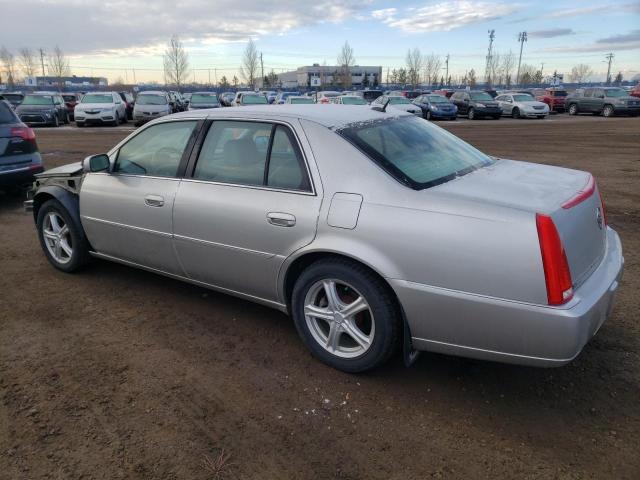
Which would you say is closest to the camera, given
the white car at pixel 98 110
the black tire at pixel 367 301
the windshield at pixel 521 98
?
the black tire at pixel 367 301

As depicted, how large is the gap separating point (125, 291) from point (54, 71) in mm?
96291

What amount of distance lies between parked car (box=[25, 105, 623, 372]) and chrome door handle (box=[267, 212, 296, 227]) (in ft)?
0.07

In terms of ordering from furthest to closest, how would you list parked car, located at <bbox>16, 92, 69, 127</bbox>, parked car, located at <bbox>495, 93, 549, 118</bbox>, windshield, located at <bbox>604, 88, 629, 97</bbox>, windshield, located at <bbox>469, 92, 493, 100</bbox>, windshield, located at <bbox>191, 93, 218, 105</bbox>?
1. windshield, located at <bbox>469, 92, 493, 100</bbox>
2. windshield, located at <bbox>604, 88, 629, 97</bbox>
3. parked car, located at <bbox>495, 93, 549, 118</bbox>
4. windshield, located at <bbox>191, 93, 218, 105</bbox>
5. parked car, located at <bbox>16, 92, 69, 127</bbox>

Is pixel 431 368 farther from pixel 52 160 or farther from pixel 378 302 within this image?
pixel 52 160

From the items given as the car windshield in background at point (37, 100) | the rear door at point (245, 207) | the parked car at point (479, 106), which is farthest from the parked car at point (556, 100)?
the rear door at point (245, 207)

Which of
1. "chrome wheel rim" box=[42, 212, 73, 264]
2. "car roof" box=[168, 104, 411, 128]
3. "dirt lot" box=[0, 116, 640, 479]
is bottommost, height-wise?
"dirt lot" box=[0, 116, 640, 479]

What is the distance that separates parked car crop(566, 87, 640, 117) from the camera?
2839cm

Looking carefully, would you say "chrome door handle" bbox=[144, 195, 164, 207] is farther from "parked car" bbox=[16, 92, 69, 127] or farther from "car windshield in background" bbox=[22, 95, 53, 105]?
"car windshield in background" bbox=[22, 95, 53, 105]

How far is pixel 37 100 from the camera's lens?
79.4ft

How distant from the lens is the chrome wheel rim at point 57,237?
192 inches

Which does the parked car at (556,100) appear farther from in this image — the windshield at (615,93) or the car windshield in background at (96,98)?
the car windshield in background at (96,98)

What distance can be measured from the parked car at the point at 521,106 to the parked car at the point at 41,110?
937 inches

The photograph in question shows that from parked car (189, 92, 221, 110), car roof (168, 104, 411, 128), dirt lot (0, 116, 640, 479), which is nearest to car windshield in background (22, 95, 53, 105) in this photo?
parked car (189, 92, 221, 110)

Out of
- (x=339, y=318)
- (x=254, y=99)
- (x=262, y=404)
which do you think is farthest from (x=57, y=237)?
(x=254, y=99)
